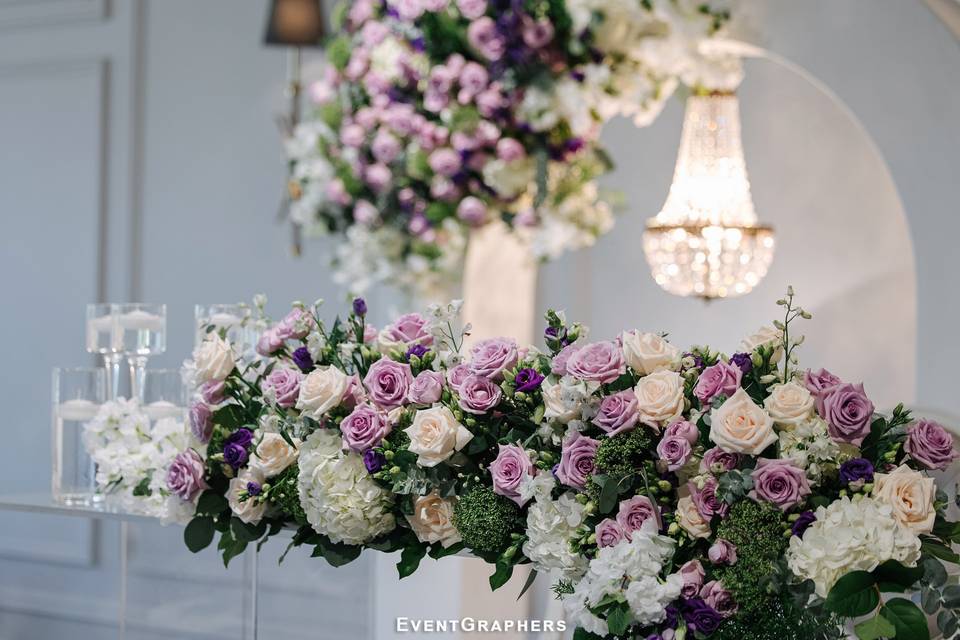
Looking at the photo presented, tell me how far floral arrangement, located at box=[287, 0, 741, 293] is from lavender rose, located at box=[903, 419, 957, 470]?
1906 mm

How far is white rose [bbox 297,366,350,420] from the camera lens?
1.52m

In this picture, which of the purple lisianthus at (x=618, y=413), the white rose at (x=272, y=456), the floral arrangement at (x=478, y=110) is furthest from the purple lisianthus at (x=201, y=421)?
the floral arrangement at (x=478, y=110)

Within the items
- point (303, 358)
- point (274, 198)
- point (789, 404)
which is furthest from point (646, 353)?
point (274, 198)

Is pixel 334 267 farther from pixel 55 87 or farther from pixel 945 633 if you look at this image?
pixel 945 633

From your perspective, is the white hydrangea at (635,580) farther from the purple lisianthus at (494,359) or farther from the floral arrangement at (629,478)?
the purple lisianthus at (494,359)

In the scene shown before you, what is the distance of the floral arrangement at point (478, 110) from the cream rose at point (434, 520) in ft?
6.07

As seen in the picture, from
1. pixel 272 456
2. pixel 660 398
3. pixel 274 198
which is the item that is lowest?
pixel 272 456

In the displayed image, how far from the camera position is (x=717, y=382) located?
1.34 meters

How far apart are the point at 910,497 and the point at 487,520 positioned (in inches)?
18.6

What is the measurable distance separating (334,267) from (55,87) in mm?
1570

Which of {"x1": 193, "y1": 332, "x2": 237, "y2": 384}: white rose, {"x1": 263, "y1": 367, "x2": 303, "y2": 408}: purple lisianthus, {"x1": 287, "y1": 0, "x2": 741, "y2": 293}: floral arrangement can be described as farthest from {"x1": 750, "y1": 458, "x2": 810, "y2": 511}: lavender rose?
{"x1": 287, "y1": 0, "x2": 741, "y2": 293}: floral arrangement

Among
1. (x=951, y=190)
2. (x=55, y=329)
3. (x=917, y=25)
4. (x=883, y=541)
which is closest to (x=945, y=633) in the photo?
(x=883, y=541)

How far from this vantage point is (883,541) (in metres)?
1.23

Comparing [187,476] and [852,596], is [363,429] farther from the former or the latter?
[852,596]
